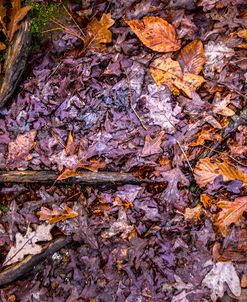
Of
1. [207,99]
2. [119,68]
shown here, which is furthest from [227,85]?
[119,68]

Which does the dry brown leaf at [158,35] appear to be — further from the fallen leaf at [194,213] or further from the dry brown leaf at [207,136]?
the fallen leaf at [194,213]

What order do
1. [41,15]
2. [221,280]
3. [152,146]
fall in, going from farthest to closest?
[41,15] → [152,146] → [221,280]

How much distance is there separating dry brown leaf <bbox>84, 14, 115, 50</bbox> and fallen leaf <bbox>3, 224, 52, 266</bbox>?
199 cm

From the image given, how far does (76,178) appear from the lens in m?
3.40

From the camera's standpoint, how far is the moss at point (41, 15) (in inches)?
146

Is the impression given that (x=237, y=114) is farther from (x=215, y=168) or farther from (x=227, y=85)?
(x=215, y=168)

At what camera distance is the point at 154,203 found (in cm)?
336

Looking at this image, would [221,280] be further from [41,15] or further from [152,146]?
[41,15]

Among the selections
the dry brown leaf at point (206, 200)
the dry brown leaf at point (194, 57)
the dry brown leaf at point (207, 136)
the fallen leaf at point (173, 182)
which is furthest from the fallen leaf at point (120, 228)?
the dry brown leaf at point (194, 57)

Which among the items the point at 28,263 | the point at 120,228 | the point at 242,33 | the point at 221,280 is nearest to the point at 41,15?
the point at 242,33

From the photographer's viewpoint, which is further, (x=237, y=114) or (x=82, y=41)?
(x=82, y=41)

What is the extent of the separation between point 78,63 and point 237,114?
1.77 metres

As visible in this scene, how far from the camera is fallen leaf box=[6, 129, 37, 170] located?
351cm

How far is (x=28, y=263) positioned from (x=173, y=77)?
95.4 inches
